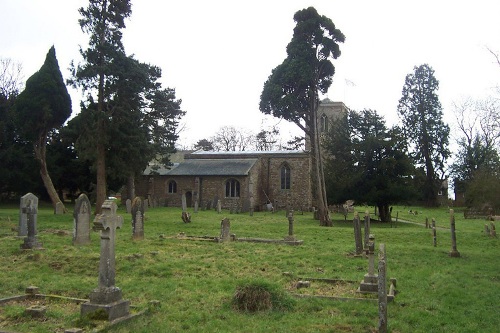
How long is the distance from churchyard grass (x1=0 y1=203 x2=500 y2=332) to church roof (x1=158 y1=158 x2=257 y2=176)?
78.1 feet

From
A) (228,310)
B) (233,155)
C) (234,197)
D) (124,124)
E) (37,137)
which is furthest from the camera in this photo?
(233,155)

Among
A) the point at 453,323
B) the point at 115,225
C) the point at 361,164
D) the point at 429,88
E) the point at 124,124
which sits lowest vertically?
the point at 453,323

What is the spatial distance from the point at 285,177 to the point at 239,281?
34.1m

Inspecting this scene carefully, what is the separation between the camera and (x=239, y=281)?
28.8 feet

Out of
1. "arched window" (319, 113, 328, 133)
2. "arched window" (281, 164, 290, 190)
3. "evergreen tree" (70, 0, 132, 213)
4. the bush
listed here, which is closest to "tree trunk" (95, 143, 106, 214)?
"evergreen tree" (70, 0, 132, 213)

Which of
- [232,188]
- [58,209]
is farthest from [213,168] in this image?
[58,209]

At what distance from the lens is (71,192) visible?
140 feet

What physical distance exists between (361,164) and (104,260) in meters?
24.7

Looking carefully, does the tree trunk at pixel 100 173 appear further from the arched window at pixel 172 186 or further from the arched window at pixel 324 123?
the arched window at pixel 324 123

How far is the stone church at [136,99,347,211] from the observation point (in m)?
40.9

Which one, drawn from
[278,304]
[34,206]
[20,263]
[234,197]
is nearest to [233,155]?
[234,197]

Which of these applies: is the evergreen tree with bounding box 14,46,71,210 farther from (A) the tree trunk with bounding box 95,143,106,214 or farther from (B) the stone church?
(B) the stone church

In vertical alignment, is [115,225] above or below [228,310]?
above

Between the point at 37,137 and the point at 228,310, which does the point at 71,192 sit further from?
the point at 228,310
